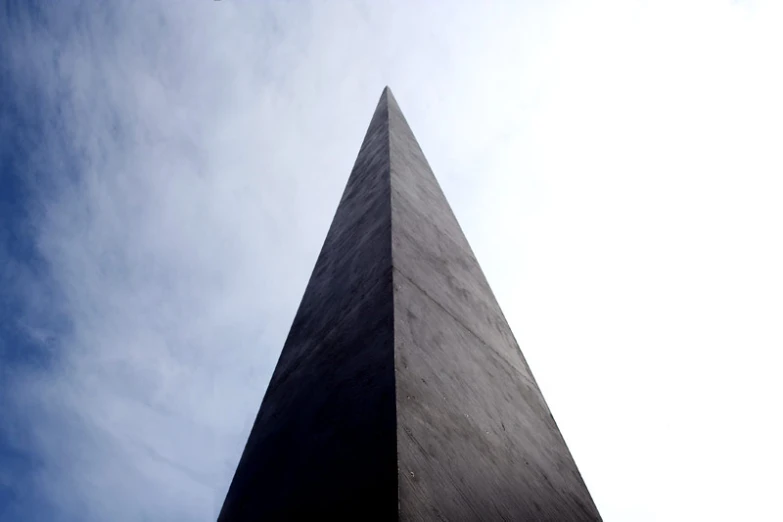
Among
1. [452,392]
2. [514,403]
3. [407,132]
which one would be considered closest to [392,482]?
[452,392]

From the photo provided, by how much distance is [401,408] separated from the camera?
1.56 m

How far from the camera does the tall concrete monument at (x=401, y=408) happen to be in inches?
57.7

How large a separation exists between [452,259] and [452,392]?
148cm

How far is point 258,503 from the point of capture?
1908 millimetres

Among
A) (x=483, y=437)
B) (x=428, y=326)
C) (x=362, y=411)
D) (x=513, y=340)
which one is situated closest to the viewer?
(x=362, y=411)

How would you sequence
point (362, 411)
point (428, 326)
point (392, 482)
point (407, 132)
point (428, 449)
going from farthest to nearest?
point (407, 132) → point (428, 326) → point (362, 411) → point (428, 449) → point (392, 482)

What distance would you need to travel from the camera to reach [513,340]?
3.23 meters

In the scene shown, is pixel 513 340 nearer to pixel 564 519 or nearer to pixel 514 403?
pixel 514 403

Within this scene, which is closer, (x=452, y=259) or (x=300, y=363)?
(x=300, y=363)

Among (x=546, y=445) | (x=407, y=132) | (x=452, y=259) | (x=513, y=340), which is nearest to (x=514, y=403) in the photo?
(x=546, y=445)

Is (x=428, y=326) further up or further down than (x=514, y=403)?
further up

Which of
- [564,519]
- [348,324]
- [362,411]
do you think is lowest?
[564,519]

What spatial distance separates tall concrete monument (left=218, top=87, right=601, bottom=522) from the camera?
4.81 ft

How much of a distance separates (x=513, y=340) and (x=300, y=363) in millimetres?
1492
